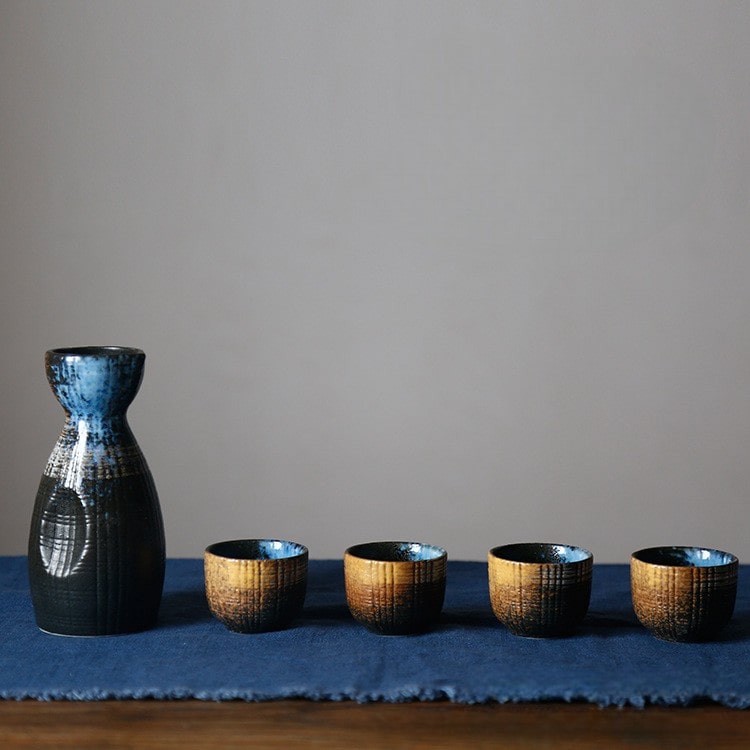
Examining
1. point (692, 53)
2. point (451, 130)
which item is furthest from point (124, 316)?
point (692, 53)

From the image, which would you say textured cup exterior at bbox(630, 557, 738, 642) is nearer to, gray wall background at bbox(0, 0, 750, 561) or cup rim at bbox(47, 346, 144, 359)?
cup rim at bbox(47, 346, 144, 359)

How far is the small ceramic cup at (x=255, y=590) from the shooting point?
89 cm

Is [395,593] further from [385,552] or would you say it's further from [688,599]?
[688,599]

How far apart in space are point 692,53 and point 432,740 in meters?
1.92

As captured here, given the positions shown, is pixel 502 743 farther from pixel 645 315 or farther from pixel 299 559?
pixel 645 315

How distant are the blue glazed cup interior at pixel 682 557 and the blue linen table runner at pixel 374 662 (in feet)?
0.19

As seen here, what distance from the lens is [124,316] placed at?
2.29 meters

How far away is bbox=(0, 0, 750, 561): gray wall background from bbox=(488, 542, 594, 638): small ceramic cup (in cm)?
142

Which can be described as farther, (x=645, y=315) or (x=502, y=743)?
(x=645, y=315)

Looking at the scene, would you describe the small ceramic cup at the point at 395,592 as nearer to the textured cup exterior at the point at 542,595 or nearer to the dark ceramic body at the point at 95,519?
the textured cup exterior at the point at 542,595

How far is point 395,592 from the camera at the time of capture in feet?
2.88

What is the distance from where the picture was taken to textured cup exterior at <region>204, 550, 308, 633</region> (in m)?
0.89

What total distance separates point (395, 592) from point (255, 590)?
0.39 feet

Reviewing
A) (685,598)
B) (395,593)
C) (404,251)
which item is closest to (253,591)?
(395,593)
